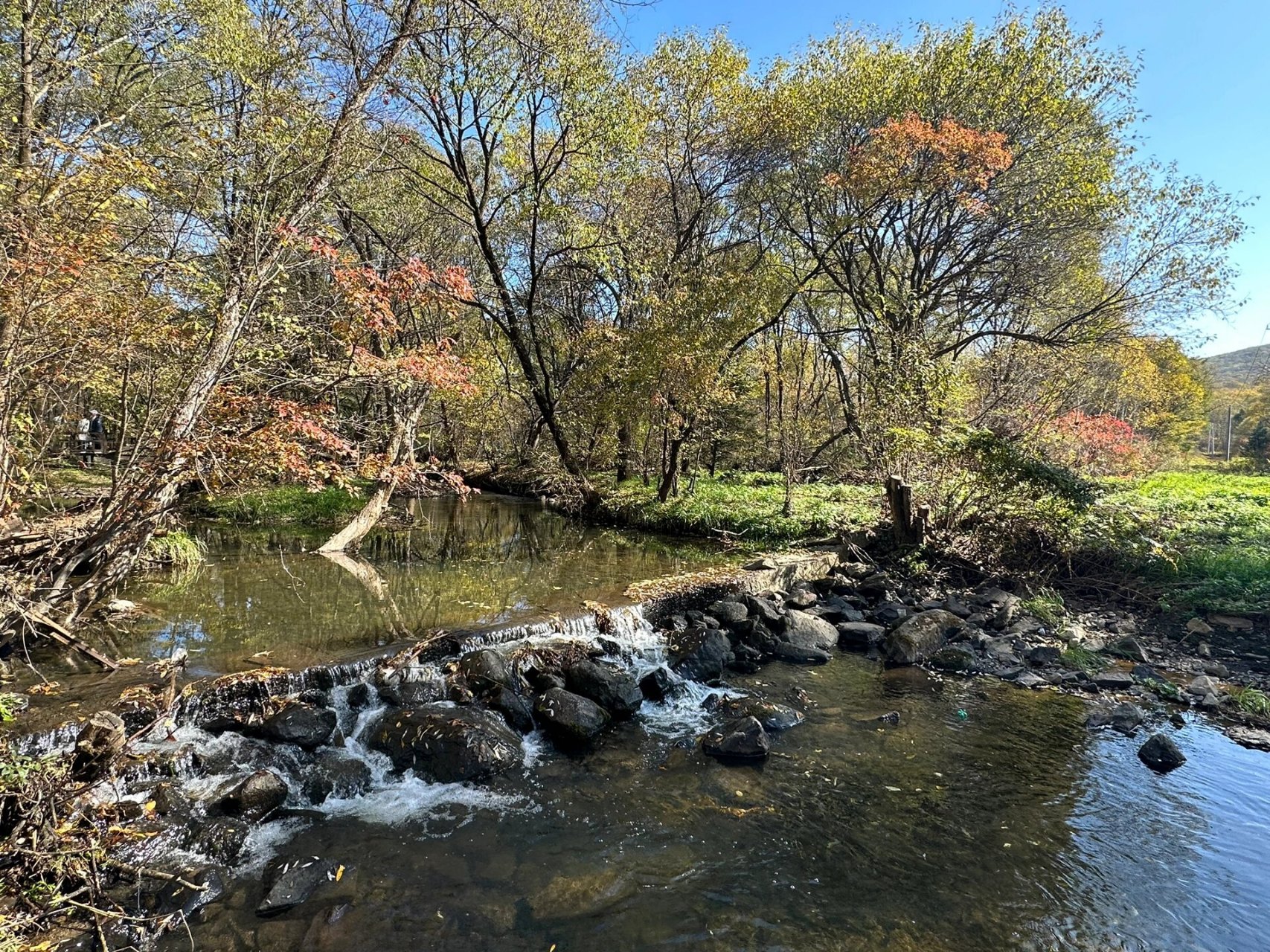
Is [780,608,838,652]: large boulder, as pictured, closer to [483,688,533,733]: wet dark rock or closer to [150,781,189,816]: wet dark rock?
[483,688,533,733]: wet dark rock

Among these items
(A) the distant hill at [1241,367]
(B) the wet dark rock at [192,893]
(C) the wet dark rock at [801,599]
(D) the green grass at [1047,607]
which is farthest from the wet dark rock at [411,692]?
(A) the distant hill at [1241,367]

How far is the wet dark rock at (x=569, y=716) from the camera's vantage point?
6.71 meters

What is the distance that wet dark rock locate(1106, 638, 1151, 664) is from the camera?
8703mm

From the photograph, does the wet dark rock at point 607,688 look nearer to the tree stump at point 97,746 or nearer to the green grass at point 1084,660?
the tree stump at point 97,746

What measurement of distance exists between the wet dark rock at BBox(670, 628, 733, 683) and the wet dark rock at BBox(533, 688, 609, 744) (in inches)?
67.4

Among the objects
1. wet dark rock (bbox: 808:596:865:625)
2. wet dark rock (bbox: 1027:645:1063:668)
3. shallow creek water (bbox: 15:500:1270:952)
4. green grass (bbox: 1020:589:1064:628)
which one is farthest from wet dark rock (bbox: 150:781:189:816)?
green grass (bbox: 1020:589:1064:628)

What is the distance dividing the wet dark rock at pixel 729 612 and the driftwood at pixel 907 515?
449 cm

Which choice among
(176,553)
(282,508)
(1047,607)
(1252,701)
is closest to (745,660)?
(1047,607)

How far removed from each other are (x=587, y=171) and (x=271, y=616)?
12809 mm

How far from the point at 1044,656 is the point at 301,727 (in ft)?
31.0

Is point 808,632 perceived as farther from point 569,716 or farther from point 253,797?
point 253,797

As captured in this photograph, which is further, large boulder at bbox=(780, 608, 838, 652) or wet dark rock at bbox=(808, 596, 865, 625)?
wet dark rock at bbox=(808, 596, 865, 625)

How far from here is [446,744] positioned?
19.9 ft

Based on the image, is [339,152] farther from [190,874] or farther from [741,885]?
[741,885]
